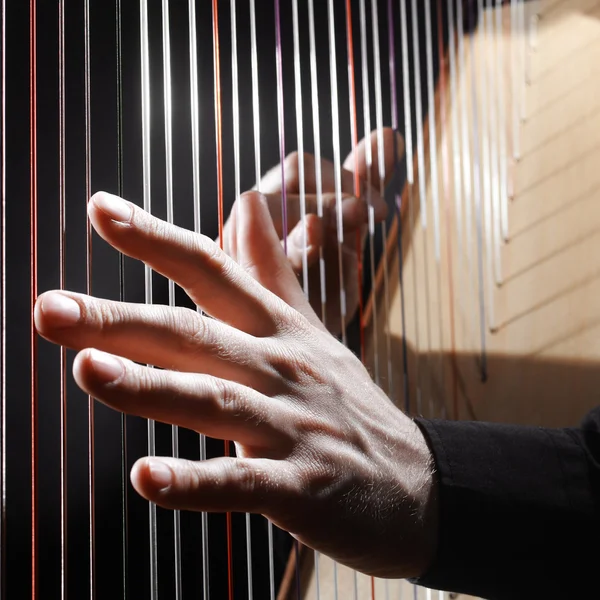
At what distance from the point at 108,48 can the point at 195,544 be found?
2.21 feet

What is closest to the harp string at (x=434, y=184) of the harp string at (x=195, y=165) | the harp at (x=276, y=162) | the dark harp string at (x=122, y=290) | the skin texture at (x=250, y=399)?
the harp at (x=276, y=162)

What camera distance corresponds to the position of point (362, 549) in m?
0.82

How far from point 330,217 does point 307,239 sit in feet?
0.28

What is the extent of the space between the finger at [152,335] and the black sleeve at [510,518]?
35cm

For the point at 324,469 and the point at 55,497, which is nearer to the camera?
the point at 324,469

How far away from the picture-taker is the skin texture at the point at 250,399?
607 millimetres

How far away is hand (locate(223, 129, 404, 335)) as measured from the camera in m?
1.11

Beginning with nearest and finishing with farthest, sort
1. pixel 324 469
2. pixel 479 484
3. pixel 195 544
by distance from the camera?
pixel 324 469
pixel 479 484
pixel 195 544

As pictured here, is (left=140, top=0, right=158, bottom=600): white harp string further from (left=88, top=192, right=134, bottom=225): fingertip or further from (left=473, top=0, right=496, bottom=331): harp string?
(left=473, top=0, right=496, bottom=331): harp string

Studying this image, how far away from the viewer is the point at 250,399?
68cm

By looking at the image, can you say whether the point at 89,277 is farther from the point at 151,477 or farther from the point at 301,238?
the point at 301,238

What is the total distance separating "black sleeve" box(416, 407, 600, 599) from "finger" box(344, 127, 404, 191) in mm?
481

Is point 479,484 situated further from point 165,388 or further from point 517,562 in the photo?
point 165,388

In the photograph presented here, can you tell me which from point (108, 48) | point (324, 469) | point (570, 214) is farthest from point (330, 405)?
point (570, 214)
